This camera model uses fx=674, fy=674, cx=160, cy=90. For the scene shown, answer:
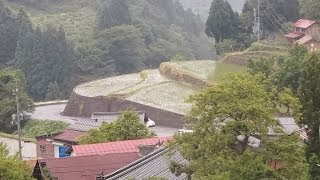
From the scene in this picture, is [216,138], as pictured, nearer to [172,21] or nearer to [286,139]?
[286,139]

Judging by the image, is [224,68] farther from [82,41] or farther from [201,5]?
[201,5]

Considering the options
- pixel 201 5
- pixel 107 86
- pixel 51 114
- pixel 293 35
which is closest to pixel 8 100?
pixel 51 114

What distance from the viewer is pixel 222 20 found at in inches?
1678

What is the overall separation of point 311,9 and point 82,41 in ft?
86.5

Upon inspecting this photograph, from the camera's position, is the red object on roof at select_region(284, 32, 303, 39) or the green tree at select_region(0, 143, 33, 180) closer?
the green tree at select_region(0, 143, 33, 180)

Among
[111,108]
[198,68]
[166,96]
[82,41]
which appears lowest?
[111,108]

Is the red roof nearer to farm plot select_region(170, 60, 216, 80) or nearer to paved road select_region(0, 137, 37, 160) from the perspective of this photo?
paved road select_region(0, 137, 37, 160)

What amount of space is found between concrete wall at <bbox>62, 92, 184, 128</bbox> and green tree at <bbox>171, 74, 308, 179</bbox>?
57.2ft

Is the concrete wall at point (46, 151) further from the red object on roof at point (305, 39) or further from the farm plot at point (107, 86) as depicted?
the red object on roof at point (305, 39)

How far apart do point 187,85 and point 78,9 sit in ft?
119

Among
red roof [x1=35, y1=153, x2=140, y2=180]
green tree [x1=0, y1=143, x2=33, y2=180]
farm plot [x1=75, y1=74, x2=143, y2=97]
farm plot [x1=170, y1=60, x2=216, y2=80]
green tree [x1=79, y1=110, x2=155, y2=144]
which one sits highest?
green tree [x1=0, y1=143, x2=33, y2=180]

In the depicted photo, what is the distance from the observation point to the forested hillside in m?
50.5

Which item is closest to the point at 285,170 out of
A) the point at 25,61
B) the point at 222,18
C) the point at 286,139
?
the point at 286,139

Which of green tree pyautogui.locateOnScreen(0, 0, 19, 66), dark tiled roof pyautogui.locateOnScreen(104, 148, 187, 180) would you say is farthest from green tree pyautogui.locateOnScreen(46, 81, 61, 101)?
dark tiled roof pyautogui.locateOnScreen(104, 148, 187, 180)
